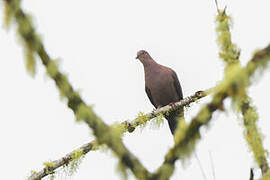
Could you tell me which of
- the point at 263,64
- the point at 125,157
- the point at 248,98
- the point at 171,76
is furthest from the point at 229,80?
the point at 171,76

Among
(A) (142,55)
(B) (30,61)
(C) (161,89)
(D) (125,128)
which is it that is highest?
(A) (142,55)

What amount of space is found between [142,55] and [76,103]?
753 cm

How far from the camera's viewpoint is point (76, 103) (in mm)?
1249

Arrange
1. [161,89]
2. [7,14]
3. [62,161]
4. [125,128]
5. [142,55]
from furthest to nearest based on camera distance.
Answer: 1. [142,55]
2. [161,89]
3. [125,128]
4. [62,161]
5. [7,14]

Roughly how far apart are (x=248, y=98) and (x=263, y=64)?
0.62 m

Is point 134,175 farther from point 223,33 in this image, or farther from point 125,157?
point 223,33

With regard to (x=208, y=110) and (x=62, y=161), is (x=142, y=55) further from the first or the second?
(x=208, y=110)

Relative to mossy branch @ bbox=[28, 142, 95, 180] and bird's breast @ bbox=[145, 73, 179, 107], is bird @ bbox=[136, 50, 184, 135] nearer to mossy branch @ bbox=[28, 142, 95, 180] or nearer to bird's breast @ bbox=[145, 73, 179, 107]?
bird's breast @ bbox=[145, 73, 179, 107]

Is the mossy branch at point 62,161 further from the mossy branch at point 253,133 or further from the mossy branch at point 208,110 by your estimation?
the mossy branch at point 208,110

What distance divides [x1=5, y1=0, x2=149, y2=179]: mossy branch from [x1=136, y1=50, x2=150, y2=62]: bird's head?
735 cm

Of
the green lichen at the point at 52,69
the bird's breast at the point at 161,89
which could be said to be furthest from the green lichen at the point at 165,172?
the bird's breast at the point at 161,89

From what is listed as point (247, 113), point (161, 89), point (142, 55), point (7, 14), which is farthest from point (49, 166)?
point (142, 55)

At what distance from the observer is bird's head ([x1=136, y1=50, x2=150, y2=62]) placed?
8625 mm

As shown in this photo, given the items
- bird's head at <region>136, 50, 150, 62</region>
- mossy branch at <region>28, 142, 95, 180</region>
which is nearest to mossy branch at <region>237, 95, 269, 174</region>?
mossy branch at <region>28, 142, 95, 180</region>
